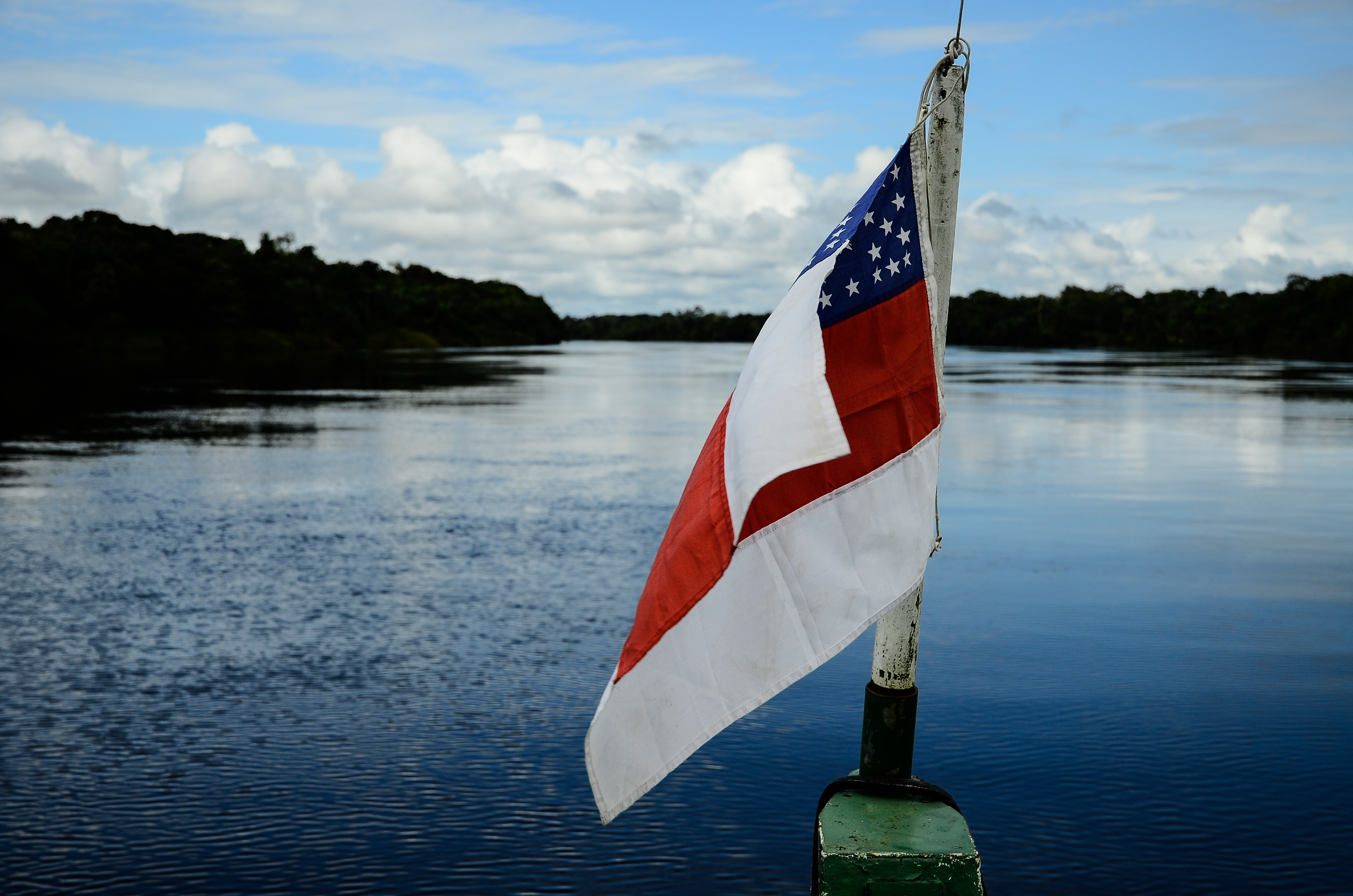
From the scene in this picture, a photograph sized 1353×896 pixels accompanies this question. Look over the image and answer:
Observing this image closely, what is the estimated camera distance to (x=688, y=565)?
3.68 metres

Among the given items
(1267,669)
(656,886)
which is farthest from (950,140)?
(1267,669)

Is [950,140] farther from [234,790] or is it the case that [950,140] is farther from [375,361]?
[375,361]

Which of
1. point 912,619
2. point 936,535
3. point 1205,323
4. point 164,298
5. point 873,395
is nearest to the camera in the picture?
point 873,395

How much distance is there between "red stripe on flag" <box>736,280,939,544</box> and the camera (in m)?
3.63

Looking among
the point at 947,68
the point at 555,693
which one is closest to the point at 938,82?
the point at 947,68

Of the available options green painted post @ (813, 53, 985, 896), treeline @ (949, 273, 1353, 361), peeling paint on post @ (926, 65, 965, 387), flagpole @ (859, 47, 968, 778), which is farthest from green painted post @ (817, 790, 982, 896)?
treeline @ (949, 273, 1353, 361)

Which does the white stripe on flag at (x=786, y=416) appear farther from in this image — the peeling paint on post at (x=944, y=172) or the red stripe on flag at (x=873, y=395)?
the peeling paint on post at (x=944, y=172)

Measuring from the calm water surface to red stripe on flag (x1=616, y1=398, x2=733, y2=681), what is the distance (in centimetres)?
221

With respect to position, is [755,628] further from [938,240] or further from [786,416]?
[938,240]

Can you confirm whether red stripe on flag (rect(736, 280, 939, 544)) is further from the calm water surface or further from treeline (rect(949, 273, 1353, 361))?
treeline (rect(949, 273, 1353, 361))

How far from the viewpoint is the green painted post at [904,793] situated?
11.8 ft

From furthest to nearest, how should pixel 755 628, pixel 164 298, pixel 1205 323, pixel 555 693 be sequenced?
pixel 1205 323, pixel 164 298, pixel 555 693, pixel 755 628

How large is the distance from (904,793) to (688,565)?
111 centimetres

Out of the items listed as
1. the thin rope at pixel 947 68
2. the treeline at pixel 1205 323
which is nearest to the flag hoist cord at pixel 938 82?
the thin rope at pixel 947 68
